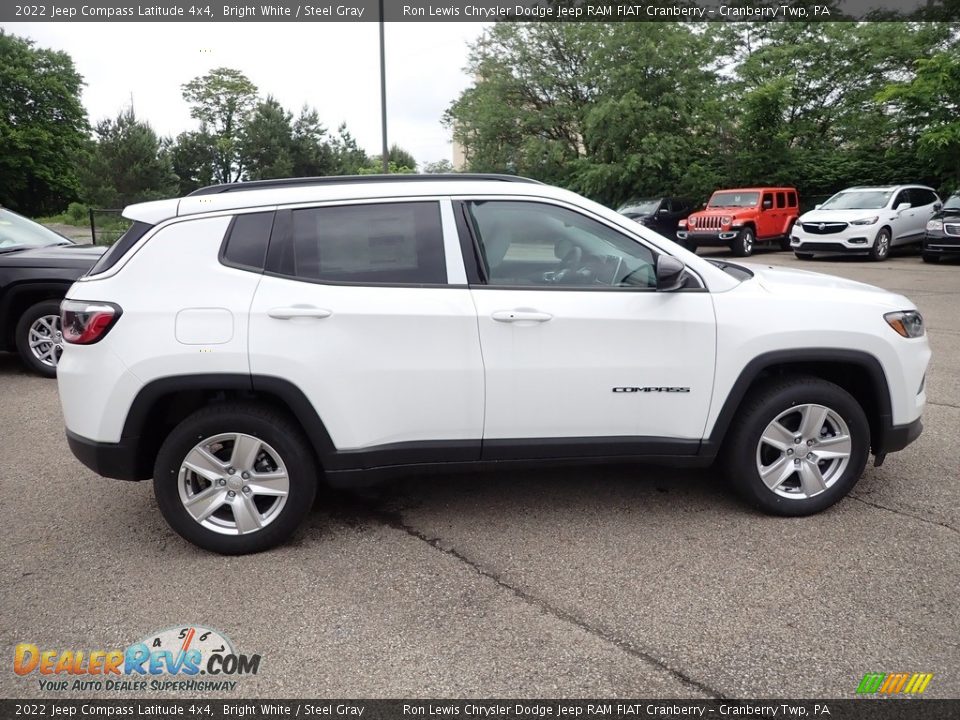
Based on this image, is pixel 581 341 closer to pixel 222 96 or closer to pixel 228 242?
pixel 228 242

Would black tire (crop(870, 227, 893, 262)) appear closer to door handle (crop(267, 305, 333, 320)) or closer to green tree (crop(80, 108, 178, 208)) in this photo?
door handle (crop(267, 305, 333, 320))

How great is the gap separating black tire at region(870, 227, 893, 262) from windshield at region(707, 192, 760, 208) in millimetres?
4057

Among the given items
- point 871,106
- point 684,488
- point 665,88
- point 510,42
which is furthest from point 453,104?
A: point 684,488

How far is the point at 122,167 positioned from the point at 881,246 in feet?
102

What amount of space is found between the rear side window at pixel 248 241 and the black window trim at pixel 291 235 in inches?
1.3

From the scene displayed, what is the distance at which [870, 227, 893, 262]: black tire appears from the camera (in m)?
18.5

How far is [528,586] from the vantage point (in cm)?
342

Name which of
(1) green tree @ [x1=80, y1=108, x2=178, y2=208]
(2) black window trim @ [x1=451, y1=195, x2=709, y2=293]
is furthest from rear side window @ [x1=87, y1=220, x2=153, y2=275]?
(1) green tree @ [x1=80, y1=108, x2=178, y2=208]

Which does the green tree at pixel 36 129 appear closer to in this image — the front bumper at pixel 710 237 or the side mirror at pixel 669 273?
the front bumper at pixel 710 237

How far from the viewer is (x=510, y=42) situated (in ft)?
100

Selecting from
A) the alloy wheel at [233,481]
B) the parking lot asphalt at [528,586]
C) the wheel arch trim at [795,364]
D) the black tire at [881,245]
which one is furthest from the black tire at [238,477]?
the black tire at [881,245]

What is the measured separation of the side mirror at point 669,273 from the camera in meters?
3.69

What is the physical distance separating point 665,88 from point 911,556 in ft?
86.8

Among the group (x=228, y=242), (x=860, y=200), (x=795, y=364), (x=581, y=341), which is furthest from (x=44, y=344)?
(x=860, y=200)
